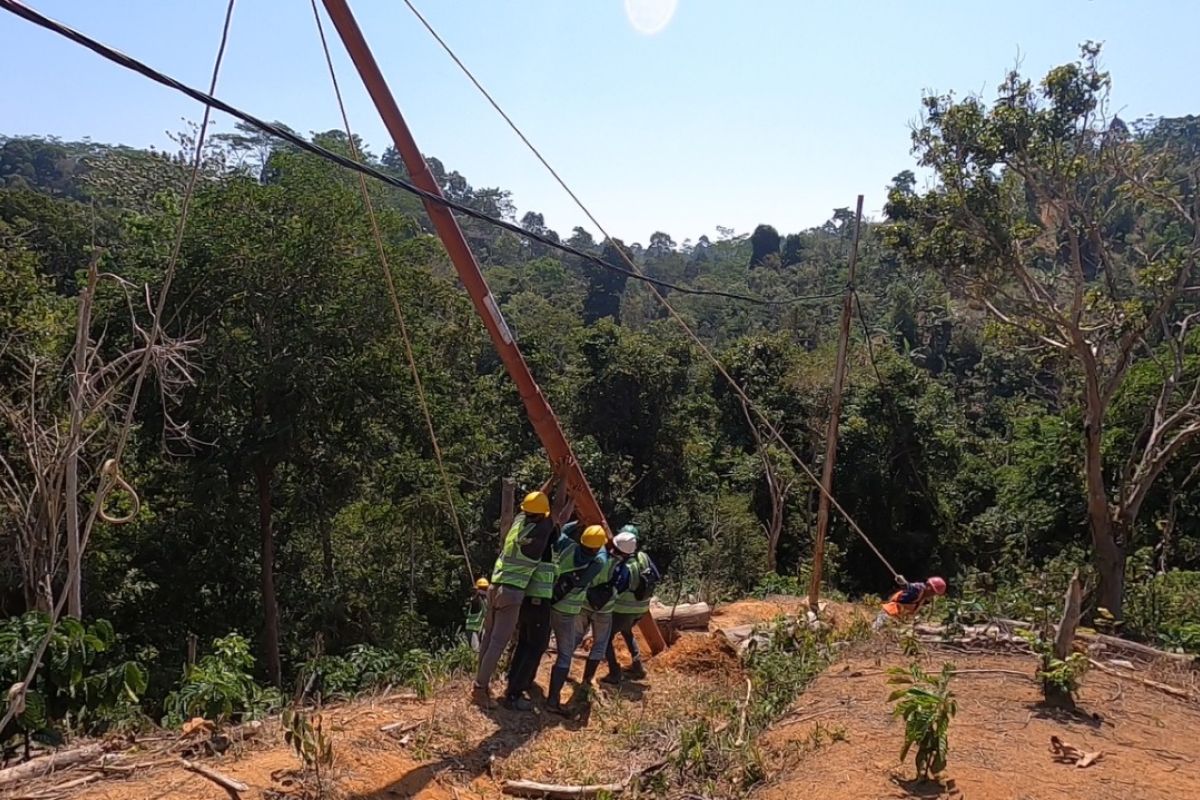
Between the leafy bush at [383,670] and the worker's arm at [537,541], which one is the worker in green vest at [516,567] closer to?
the worker's arm at [537,541]

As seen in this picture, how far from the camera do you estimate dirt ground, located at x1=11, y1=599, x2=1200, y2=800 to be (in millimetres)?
5629

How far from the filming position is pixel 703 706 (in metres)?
8.19

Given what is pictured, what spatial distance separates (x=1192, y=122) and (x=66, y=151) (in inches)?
3568

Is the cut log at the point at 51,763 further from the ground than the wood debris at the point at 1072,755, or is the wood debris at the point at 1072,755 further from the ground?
the cut log at the point at 51,763

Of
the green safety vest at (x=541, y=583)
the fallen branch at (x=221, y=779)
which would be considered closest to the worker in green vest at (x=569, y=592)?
the green safety vest at (x=541, y=583)

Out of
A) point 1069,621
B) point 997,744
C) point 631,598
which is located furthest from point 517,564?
point 1069,621

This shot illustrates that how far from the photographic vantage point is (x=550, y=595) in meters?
7.44

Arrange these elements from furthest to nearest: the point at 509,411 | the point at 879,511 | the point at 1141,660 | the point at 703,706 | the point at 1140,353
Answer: the point at 879,511, the point at 509,411, the point at 1140,353, the point at 1141,660, the point at 703,706

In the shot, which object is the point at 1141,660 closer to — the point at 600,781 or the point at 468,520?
the point at 600,781

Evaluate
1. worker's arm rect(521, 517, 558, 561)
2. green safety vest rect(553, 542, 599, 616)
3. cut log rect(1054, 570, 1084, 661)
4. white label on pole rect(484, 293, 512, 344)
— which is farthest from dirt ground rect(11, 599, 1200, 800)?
white label on pole rect(484, 293, 512, 344)

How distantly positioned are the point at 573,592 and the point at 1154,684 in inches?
217

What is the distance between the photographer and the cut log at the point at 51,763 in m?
5.18

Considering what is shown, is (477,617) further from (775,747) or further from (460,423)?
(460,423)

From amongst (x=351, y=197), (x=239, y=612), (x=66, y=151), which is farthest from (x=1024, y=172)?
(x=66, y=151)
